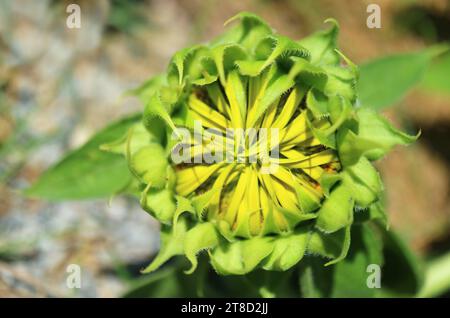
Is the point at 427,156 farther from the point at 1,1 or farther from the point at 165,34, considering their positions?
the point at 1,1

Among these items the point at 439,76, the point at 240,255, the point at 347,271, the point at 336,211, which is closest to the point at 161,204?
the point at 240,255

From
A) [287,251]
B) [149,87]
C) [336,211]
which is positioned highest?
[149,87]

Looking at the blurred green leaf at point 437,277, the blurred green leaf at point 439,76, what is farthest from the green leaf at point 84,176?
the blurred green leaf at point 439,76

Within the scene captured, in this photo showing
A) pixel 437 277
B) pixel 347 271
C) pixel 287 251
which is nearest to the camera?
pixel 287 251

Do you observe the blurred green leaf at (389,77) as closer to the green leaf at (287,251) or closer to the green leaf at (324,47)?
the green leaf at (324,47)

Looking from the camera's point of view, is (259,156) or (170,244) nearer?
(259,156)

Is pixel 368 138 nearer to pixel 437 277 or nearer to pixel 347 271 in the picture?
pixel 347 271

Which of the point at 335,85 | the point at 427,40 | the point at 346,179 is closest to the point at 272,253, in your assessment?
the point at 346,179

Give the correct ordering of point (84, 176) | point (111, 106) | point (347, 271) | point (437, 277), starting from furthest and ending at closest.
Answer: point (111, 106)
point (437, 277)
point (84, 176)
point (347, 271)
